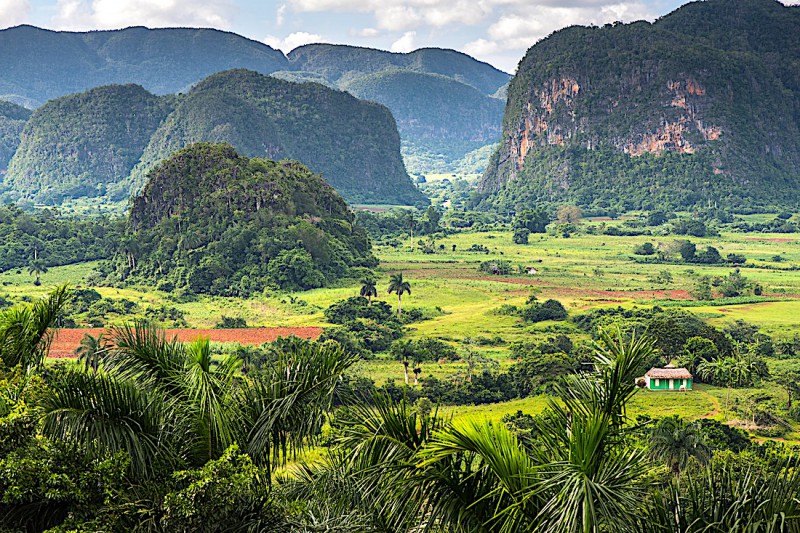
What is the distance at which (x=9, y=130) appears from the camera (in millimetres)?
134500

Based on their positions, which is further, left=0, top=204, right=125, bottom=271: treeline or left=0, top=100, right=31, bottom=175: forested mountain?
left=0, top=100, right=31, bottom=175: forested mountain

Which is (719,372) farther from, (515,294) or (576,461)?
(576,461)

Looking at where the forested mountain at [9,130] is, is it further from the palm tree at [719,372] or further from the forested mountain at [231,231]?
the palm tree at [719,372]

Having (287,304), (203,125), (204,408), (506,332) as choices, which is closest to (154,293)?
(287,304)

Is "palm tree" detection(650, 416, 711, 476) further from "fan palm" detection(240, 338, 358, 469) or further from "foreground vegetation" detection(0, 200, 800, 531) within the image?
"fan palm" detection(240, 338, 358, 469)

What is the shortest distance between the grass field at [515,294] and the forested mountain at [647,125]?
34.5 m

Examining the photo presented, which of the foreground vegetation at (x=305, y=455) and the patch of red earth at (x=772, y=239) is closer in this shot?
the foreground vegetation at (x=305, y=455)

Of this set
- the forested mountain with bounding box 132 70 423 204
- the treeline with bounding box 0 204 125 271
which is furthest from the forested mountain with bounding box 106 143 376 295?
the forested mountain with bounding box 132 70 423 204

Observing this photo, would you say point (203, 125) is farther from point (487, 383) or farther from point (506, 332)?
point (487, 383)

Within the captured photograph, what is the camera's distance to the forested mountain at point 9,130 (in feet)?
432

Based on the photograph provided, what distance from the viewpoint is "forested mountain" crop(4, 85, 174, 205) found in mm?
116250

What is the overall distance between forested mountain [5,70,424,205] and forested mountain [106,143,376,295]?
5214 cm

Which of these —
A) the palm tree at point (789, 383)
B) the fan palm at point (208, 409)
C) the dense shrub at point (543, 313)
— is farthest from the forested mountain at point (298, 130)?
the fan palm at point (208, 409)

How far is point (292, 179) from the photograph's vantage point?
59.3m
